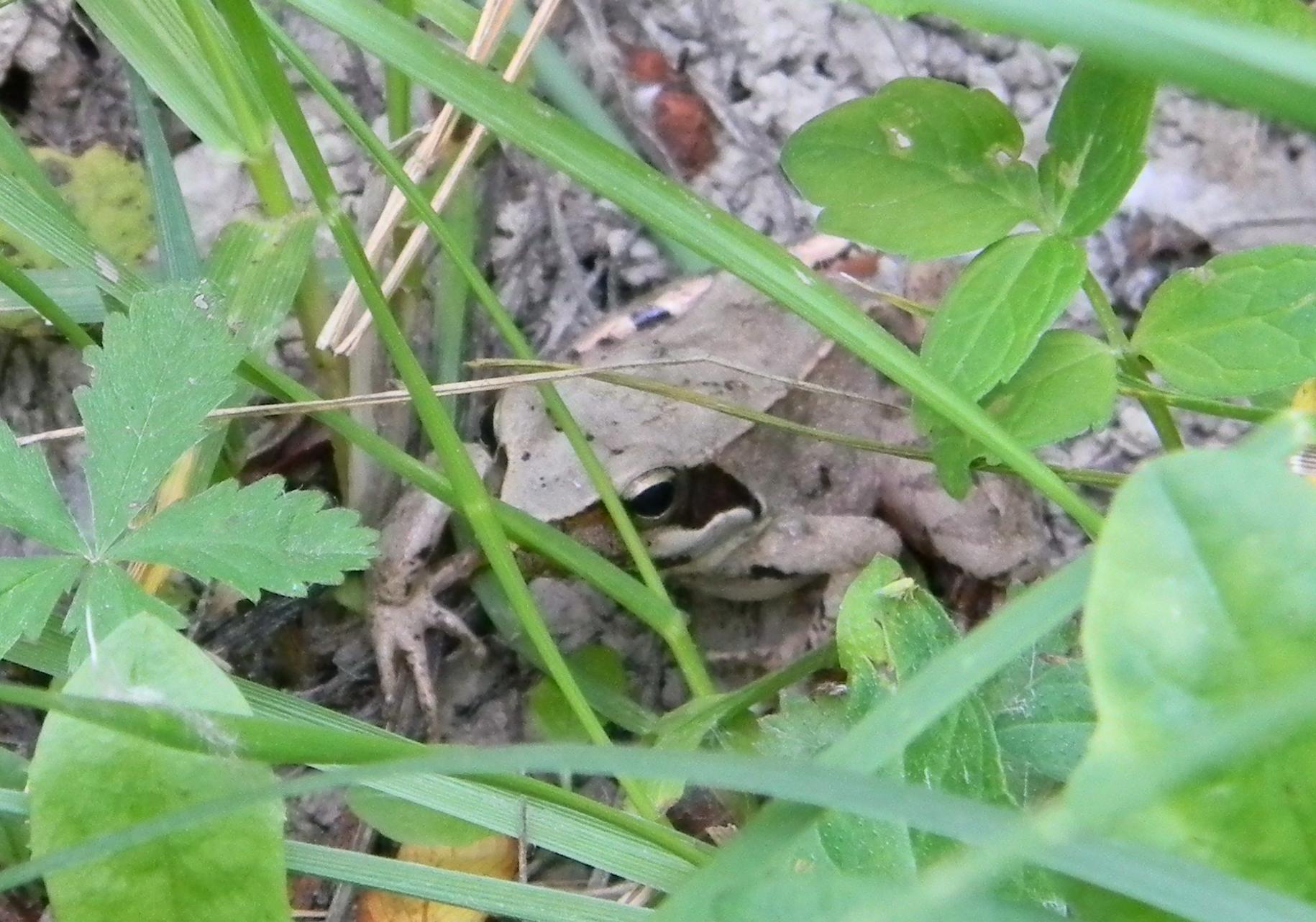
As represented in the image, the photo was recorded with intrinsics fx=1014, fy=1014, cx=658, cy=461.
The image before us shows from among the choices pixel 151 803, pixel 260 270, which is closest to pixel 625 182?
pixel 260 270

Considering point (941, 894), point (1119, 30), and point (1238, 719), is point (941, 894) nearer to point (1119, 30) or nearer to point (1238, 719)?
point (1238, 719)

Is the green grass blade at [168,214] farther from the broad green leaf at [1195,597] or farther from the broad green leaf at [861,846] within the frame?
the broad green leaf at [1195,597]

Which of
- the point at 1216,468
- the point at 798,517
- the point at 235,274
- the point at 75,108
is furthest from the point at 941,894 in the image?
the point at 75,108

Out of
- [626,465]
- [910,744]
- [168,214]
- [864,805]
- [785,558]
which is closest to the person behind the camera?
[864,805]

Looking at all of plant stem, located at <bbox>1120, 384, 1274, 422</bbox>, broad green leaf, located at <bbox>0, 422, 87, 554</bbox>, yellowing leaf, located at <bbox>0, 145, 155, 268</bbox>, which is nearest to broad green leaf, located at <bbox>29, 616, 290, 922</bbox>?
broad green leaf, located at <bbox>0, 422, 87, 554</bbox>

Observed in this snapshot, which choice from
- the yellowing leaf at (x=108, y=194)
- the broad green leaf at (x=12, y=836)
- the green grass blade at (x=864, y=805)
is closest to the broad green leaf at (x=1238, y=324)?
the green grass blade at (x=864, y=805)

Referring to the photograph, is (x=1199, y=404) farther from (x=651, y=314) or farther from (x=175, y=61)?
(x=175, y=61)
